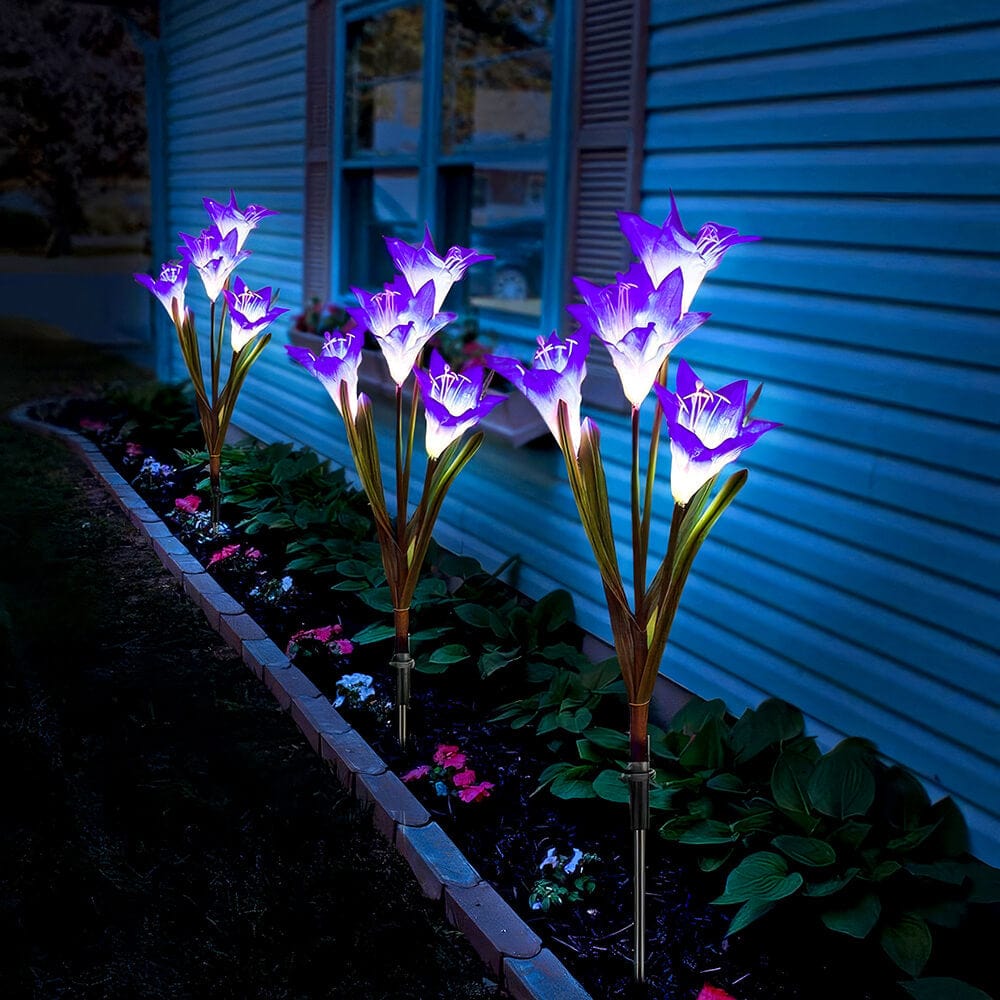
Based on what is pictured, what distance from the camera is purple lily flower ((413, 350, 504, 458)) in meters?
2.56

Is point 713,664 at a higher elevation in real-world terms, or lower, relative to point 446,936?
higher

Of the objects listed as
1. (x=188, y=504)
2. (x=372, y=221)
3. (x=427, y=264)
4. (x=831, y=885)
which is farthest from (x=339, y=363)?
(x=188, y=504)

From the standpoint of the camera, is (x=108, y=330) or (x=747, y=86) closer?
(x=747, y=86)

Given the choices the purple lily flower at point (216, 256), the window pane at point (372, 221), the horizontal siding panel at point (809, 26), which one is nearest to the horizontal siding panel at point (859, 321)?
the horizontal siding panel at point (809, 26)

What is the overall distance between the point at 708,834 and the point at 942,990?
54 centimetres

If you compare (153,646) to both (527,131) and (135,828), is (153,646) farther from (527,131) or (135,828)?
(527,131)

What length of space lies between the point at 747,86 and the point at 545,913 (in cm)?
190

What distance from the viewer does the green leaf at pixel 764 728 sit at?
2.41 m

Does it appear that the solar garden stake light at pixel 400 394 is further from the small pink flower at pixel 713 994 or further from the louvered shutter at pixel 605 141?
the small pink flower at pixel 713 994

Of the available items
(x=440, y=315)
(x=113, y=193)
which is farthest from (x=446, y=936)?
(x=113, y=193)

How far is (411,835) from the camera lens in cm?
244

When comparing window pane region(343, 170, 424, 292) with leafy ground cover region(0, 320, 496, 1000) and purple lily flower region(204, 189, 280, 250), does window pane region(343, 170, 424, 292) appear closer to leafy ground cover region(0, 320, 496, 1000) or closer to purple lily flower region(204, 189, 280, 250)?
purple lily flower region(204, 189, 280, 250)

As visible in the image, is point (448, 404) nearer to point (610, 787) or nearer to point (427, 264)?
point (427, 264)

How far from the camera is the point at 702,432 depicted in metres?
1.85
